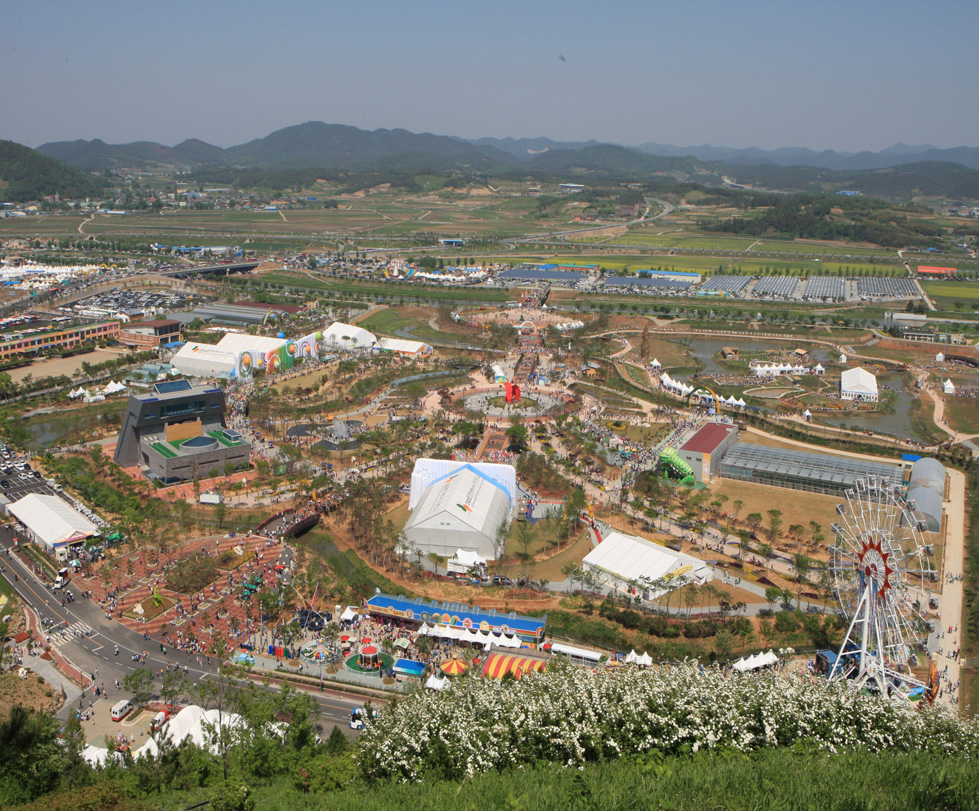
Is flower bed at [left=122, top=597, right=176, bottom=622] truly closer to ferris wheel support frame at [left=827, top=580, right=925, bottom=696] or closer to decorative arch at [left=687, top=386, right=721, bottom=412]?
ferris wheel support frame at [left=827, top=580, right=925, bottom=696]

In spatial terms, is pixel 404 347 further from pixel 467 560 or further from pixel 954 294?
pixel 954 294

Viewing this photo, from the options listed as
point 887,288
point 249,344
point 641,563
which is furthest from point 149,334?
point 887,288

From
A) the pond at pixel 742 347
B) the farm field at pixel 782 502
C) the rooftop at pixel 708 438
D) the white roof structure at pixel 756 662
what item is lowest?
the pond at pixel 742 347

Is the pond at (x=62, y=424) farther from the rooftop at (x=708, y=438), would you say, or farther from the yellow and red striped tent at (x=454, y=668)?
the rooftop at (x=708, y=438)

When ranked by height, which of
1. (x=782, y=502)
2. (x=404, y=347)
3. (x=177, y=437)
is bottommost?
(x=782, y=502)

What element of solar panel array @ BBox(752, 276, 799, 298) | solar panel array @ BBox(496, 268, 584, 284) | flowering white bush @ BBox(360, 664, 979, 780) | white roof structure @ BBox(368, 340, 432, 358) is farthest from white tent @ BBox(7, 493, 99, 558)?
solar panel array @ BBox(752, 276, 799, 298)

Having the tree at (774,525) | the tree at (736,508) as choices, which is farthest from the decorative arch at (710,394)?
the tree at (774,525)

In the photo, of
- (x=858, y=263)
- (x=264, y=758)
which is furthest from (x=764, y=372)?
(x=858, y=263)
